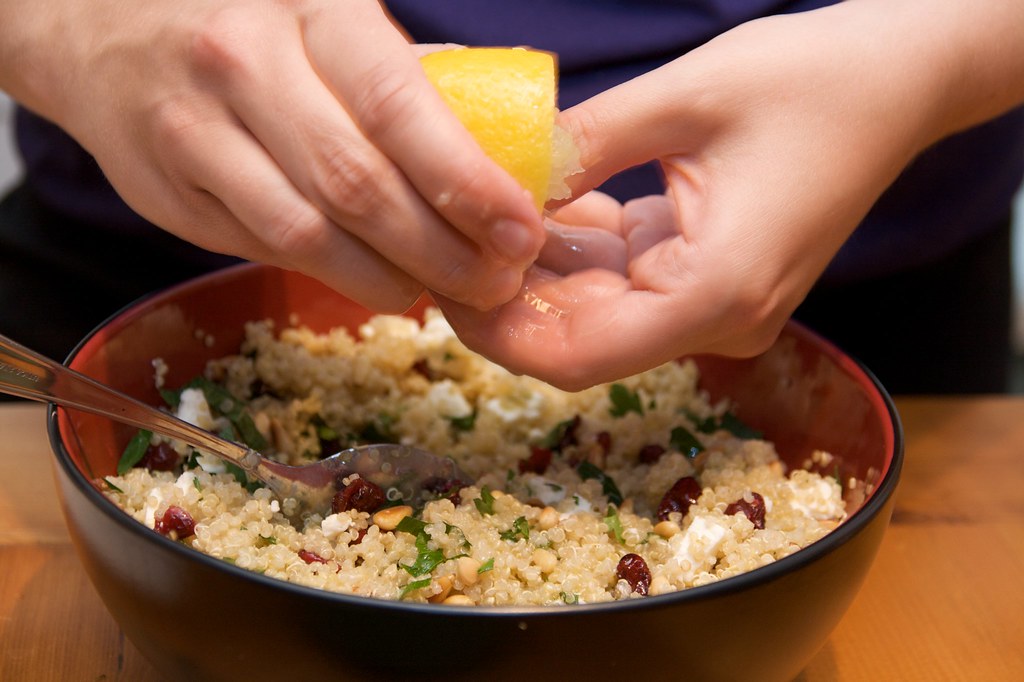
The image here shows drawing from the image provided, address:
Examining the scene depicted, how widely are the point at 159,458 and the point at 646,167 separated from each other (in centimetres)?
78

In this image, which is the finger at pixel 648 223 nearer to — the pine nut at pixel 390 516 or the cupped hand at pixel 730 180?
the cupped hand at pixel 730 180

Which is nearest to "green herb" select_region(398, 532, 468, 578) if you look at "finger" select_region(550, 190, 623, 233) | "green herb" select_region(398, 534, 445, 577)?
"green herb" select_region(398, 534, 445, 577)

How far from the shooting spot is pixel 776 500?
106cm

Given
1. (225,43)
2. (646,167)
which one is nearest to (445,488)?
(225,43)

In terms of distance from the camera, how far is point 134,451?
106 cm

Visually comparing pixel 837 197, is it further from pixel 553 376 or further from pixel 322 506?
pixel 322 506

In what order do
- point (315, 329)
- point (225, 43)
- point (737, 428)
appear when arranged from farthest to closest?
point (315, 329)
point (737, 428)
point (225, 43)

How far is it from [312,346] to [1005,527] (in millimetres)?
908

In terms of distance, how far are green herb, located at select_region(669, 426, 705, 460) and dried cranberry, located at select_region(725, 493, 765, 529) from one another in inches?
5.8

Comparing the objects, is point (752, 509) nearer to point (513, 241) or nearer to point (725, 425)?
point (725, 425)

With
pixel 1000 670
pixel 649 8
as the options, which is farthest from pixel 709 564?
pixel 649 8

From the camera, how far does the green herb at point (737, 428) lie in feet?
4.02

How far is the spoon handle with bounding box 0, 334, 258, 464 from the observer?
903mm

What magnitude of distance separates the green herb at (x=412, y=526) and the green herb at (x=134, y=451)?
11.9 inches
